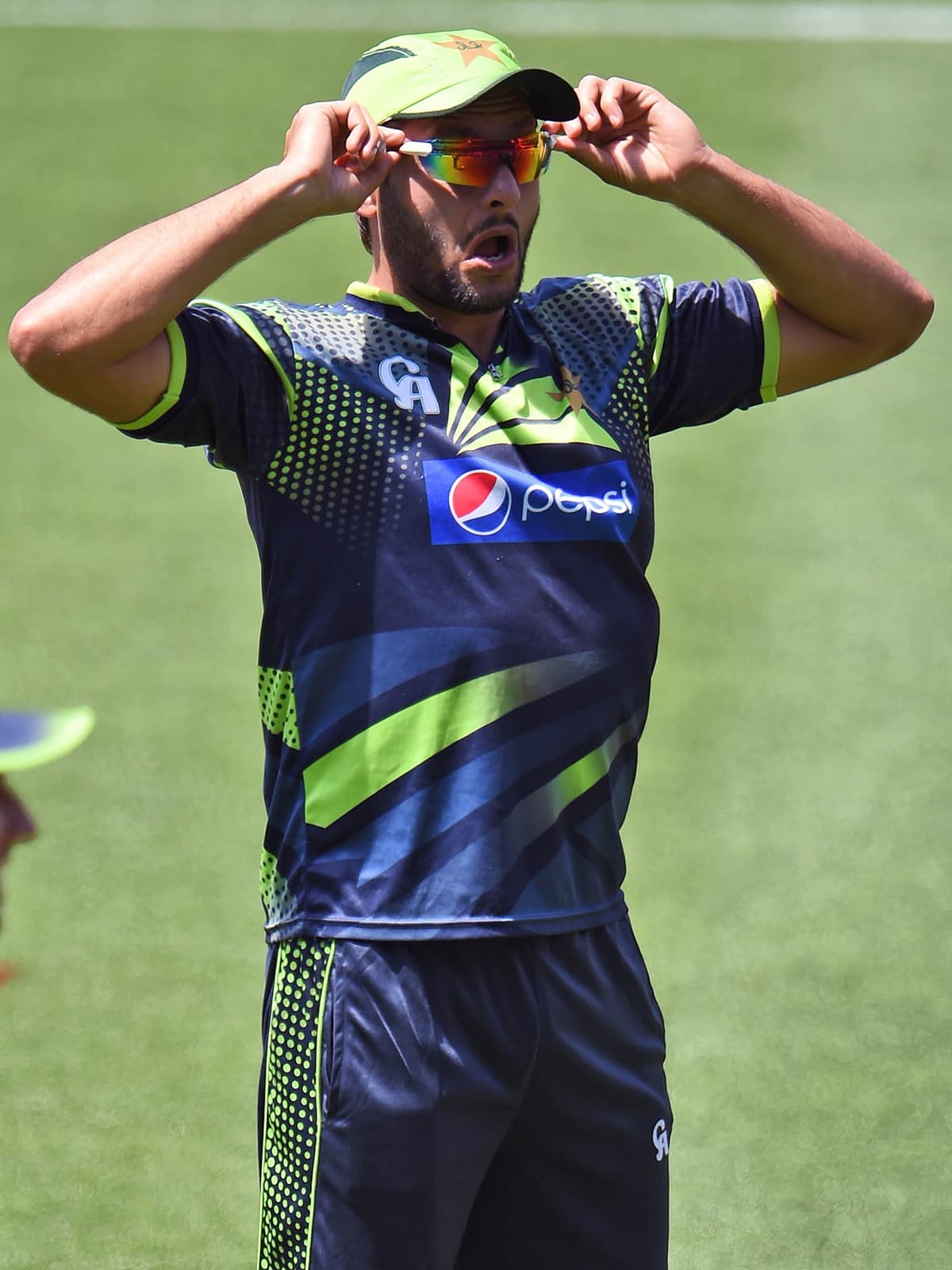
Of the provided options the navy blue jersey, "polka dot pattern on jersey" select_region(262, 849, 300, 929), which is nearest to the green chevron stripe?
the navy blue jersey

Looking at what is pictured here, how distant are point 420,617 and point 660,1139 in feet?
2.96

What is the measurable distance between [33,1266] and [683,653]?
3.05 meters

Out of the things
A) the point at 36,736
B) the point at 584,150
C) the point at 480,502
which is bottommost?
the point at 36,736

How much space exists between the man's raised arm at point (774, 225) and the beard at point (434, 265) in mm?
261

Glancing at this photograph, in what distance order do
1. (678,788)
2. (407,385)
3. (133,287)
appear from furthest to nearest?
(678,788)
(407,385)
(133,287)

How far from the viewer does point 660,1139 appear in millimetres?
2971

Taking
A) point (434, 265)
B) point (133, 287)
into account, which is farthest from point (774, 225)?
point (133, 287)

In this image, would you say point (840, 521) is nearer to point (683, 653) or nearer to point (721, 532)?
point (721, 532)

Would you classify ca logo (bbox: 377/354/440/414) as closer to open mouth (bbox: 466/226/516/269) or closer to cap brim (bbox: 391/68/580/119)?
open mouth (bbox: 466/226/516/269)

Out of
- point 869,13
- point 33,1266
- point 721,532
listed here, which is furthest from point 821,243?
point 869,13

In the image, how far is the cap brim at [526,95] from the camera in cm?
290

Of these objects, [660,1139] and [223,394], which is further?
[660,1139]

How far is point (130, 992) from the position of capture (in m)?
4.75

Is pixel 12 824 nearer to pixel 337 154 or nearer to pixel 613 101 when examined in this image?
pixel 337 154
